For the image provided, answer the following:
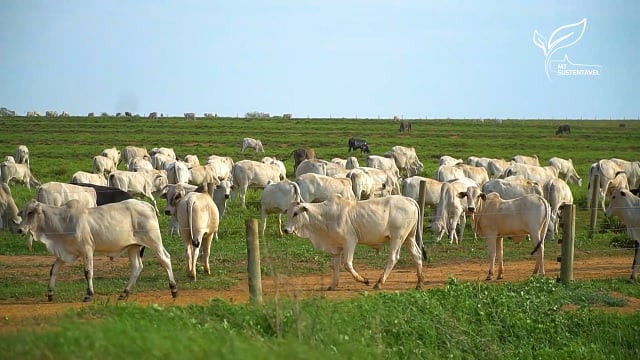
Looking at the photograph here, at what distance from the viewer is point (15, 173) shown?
27594 millimetres

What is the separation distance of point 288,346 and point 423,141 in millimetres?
55432

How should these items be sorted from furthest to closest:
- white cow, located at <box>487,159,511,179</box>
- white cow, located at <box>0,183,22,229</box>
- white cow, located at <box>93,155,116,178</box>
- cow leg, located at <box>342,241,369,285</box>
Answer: white cow, located at <box>93,155,116,178</box> → white cow, located at <box>487,159,511,179</box> → white cow, located at <box>0,183,22,229</box> → cow leg, located at <box>342,241,369,285</box>

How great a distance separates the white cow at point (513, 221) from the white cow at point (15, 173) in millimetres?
18035

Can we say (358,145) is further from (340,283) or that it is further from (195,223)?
(195,223)

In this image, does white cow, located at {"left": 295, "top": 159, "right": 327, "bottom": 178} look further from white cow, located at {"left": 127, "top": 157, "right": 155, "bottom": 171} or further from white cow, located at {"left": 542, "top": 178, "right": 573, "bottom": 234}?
white cow, located at {"left": 542, "top": 178, "right": 573, "bottom": 234}

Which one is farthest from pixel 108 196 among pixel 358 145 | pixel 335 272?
pixel 358 145

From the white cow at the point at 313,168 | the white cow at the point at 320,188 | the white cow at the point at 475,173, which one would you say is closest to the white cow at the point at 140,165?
the white cow at the point at 313,168

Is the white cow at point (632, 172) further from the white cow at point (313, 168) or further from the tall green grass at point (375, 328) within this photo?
the tall green grass at point (375, 328)

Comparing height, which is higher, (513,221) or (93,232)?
(93,232)

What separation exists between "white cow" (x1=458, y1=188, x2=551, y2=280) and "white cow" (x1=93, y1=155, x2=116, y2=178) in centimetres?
2005

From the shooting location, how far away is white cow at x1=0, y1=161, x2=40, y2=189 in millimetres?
27312

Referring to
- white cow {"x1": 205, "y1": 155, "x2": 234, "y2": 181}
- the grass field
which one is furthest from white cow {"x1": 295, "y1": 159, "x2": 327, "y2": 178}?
the grass field

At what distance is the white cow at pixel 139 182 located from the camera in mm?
23609

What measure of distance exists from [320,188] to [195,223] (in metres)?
7.83
